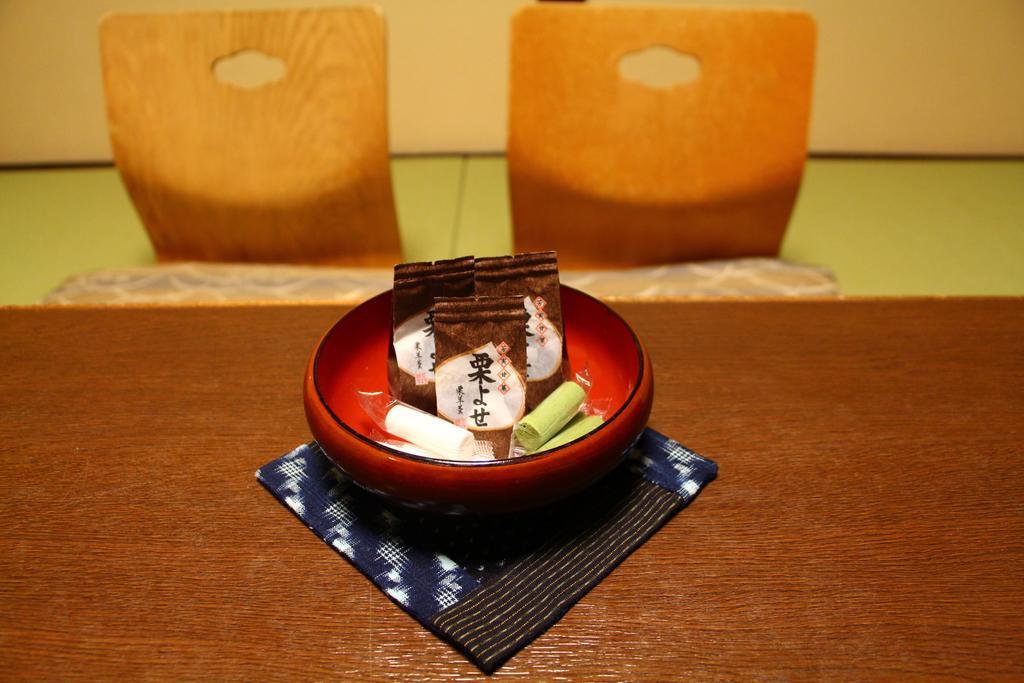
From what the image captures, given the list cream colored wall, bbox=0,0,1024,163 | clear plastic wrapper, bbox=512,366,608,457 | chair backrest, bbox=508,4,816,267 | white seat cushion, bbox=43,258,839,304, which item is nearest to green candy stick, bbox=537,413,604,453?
clear plastic wrapper, bbox=512,366,608,457

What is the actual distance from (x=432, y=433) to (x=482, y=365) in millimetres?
65

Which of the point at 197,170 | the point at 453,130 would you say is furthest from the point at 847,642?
the point at 453,130

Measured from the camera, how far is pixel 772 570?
0.51 meters

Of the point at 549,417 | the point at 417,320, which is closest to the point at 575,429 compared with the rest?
the point at 549,417

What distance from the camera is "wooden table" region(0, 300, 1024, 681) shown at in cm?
46

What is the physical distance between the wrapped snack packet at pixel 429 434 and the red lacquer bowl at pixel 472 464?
0.03 metres

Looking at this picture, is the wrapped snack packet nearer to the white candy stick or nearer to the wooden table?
the white candy stick

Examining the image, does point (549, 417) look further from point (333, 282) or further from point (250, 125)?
point (250, 125)

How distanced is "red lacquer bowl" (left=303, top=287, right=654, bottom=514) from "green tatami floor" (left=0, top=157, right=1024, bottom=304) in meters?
1.15

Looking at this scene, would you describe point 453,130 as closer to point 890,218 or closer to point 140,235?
point 140,235

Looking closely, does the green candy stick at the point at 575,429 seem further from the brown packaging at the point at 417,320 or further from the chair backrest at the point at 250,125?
the chair backrest at the point at 250,125

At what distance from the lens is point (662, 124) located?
1.28 meters

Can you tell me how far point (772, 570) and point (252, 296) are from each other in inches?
37.8

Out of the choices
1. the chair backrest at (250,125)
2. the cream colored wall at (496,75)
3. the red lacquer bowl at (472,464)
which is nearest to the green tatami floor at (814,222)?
the cream colored wall at (496,75)
